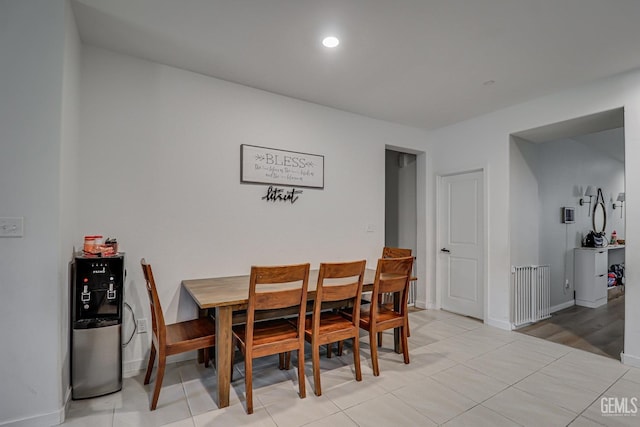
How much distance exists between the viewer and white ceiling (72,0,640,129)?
2061 mm

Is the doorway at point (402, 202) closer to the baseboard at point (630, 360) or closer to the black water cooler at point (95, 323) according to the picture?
the baseboard at point (630, 360)

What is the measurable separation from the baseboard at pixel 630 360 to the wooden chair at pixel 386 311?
1.96 m

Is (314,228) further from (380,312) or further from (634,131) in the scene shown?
(634,131)

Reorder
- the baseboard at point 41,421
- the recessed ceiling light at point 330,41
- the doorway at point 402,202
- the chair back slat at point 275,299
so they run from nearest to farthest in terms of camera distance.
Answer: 1. the baseboard at point 41,421
2. the chair back slat at point 275,299
3. the recessed ceiling light at point 330,41
4. the doorway at point 402,202

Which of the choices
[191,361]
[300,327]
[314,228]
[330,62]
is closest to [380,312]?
[300,327]

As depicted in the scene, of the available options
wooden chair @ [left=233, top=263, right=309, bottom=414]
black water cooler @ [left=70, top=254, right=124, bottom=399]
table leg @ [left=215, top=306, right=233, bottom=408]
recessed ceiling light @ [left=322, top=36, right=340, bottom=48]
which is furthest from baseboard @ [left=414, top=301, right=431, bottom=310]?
black water cooler @ [left=70, top=254, right=124, bottom=399]

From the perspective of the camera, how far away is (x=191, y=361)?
2803 mm

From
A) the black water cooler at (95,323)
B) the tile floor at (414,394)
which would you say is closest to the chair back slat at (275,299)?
the tile floor at (414,394)

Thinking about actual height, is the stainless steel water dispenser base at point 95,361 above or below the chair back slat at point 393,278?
below

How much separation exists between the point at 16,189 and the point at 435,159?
4573 millimetres

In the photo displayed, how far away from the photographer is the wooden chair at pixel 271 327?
6.64ft

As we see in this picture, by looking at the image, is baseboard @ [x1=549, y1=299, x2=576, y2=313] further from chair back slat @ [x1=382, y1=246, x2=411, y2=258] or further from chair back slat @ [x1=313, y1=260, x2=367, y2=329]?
chair back slat @ [x1=313, y1=260, x2=367, y2=329]

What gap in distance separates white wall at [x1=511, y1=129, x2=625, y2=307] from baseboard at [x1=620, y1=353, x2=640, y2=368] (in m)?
1.26

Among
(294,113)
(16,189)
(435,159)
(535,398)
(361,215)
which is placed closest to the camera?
(16,189)
